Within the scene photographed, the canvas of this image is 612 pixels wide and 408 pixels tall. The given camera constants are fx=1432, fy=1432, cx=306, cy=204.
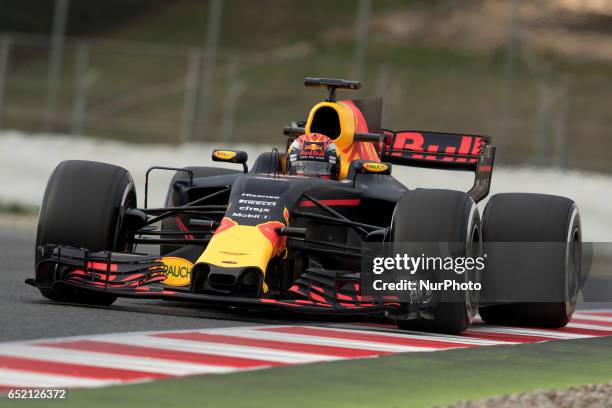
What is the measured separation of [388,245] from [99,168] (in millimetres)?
2176

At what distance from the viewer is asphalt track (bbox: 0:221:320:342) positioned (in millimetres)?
8258

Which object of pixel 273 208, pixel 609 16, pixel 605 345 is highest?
pixel 609 16

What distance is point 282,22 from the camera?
62094 mm

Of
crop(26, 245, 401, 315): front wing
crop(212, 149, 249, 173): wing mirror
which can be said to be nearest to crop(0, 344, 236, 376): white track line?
crop(26, 245, 401, 315): front wing

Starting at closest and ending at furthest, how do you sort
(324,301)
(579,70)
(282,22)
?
1. (324,301)
2. (579,70)
3. (282,22)

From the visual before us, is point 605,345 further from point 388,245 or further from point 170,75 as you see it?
point 170,75

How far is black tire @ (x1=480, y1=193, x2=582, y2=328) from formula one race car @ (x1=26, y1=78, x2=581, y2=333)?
0.03 ft

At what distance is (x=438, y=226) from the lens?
30.7ft

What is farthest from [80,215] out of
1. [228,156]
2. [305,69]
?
[305,69]

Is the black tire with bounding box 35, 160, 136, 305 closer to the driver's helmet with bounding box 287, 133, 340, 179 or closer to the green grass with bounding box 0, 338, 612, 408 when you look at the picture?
the driver's helmet with bounding box 287, 133, 340, 179

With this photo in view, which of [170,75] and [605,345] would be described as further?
[170,75]

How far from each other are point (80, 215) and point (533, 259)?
10.7 feet

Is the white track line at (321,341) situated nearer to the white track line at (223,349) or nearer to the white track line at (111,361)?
the white track line at (223,349)

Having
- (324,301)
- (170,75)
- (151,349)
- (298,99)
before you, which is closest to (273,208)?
(324,301)
